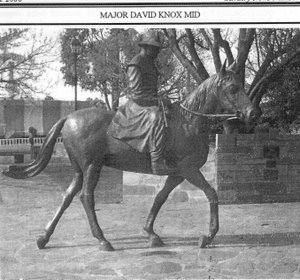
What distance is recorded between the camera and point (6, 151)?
50.0 ft

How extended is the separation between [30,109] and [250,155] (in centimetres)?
3989

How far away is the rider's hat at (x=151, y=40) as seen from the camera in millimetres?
5301

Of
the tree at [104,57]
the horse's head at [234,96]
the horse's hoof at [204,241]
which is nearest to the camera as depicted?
the horse's head at [234,96]

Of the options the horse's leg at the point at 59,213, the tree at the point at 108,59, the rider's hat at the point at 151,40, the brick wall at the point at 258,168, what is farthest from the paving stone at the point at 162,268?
the tree at the point at 108,59

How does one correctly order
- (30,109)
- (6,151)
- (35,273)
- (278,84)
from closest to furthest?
(35,273)
(278,84)
(6,151)
(30,109)

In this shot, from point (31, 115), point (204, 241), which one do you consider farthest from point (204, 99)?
point (31, 115)

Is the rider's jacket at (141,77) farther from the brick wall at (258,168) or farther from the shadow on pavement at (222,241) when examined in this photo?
the brick wall at (258,168)

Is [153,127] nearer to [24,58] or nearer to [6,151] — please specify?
[24,58]

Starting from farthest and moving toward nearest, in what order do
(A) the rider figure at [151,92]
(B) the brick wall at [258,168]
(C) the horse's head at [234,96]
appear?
(B) the brick wall at [258,168]
(A) the rider figure at [151,92]
(C) the horse's head at [234,96]

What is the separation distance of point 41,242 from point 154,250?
138 cm

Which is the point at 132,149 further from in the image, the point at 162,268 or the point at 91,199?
the point at 162,268

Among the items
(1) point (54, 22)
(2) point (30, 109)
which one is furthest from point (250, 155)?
(2) point (30, 109)

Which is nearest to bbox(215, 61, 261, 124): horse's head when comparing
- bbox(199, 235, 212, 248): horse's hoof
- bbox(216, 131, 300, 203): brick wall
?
A: bbox(199, 235, 212, 248): horse's hoof

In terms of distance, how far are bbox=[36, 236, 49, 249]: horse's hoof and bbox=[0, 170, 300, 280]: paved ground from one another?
3.1 inches
